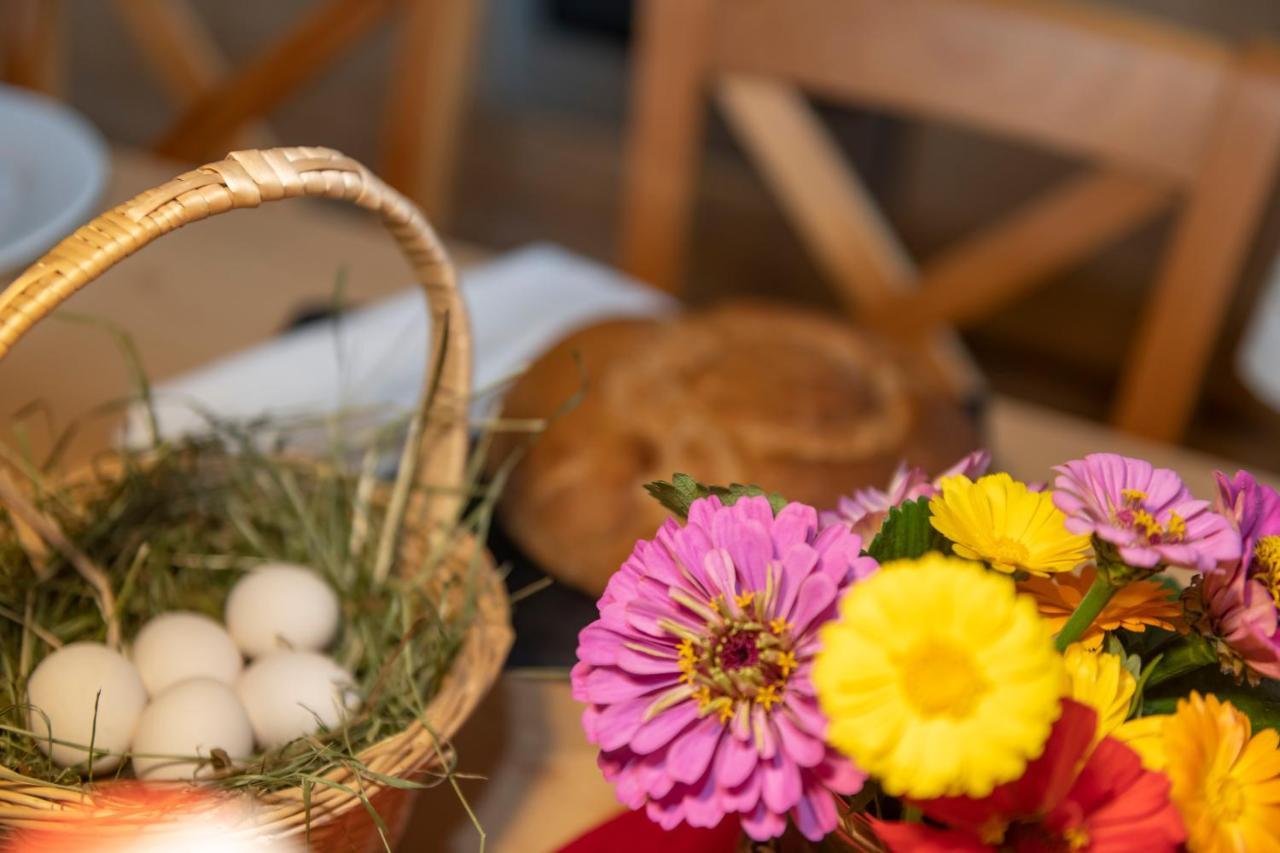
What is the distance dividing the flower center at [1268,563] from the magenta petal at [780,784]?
5.8 inches

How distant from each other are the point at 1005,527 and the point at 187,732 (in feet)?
1.10

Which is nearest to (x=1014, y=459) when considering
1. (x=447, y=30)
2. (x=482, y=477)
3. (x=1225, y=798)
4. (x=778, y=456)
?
(x=778, y=456)

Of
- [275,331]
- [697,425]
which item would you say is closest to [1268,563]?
[697,425]

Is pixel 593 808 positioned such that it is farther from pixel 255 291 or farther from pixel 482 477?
pixel 255 291

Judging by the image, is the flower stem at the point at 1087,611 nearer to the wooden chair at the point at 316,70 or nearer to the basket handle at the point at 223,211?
the basket handle at the point at 223,211

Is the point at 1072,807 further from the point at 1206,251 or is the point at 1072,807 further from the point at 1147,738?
the point at 1206,251

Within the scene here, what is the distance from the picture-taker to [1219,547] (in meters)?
0.32

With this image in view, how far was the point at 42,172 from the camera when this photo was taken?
0.89 metres

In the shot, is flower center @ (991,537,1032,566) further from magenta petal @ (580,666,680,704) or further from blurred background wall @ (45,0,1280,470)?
blurred background wall @ (45,0,1280,470)

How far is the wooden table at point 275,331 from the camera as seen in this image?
58cm

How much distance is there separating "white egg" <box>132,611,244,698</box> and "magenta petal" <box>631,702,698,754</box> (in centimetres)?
26

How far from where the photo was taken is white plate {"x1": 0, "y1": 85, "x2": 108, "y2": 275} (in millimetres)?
811

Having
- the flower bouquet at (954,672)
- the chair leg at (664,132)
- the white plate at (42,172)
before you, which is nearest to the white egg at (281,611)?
the flower bouquet at (954,672)

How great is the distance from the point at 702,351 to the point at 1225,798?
21.3 inches
